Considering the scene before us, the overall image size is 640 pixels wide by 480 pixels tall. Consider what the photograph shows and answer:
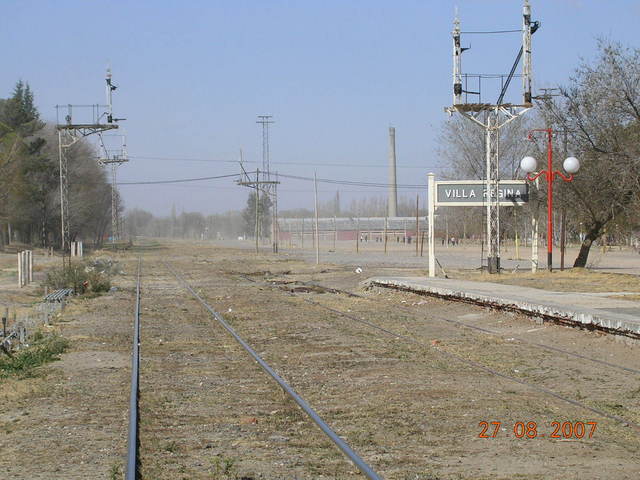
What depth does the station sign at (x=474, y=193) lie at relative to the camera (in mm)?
31656

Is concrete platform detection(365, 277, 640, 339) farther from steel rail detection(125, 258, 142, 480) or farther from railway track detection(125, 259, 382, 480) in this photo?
steel rail detection(125, 258, 142, 480)

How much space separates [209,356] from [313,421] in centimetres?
589

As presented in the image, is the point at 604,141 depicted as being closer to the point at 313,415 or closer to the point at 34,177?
the point at 313,415

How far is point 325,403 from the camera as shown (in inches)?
398

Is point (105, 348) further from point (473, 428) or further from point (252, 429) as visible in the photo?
point (473, 428)

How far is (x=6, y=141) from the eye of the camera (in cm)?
6750

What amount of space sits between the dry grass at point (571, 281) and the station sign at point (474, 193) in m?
2.87

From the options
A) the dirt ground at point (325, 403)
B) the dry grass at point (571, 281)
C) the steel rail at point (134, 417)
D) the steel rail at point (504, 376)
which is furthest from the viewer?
the dry grass at point (571, 281)

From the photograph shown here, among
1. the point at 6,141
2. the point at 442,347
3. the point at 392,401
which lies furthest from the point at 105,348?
the point at 6,141

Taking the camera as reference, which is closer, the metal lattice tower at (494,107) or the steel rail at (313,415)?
the steel rail at (313,415)

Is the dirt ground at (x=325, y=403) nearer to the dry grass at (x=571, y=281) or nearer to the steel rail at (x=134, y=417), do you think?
the steel rail at (x=134, y=417)
